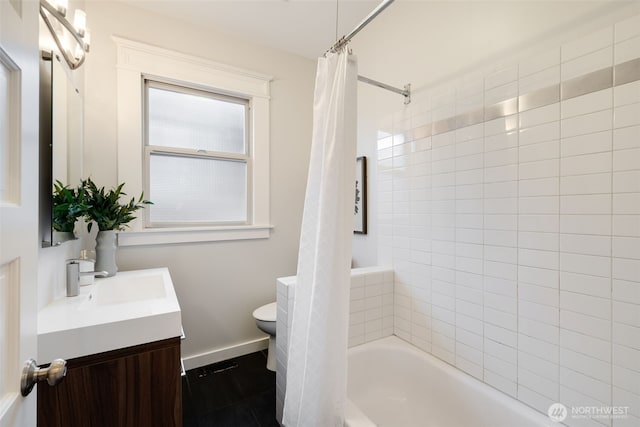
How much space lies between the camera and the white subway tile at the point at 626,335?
94 cm

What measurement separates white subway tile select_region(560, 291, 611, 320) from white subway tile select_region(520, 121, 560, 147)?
64cm

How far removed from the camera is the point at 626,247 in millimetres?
955

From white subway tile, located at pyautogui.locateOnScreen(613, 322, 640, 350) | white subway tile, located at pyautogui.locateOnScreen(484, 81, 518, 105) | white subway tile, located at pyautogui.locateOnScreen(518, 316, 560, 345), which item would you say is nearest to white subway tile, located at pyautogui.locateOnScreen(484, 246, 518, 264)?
white subway tile, located at pyautogui.locateOnScreen(518, 316, 560, 345)

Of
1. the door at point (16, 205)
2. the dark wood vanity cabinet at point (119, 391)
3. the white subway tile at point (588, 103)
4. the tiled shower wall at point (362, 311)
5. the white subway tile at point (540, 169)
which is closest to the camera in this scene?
the door at point (16, 205)

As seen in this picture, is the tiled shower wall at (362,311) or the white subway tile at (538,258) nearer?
the white subway tile at (538,258)

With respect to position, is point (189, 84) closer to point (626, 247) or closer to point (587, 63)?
point (587, 63)

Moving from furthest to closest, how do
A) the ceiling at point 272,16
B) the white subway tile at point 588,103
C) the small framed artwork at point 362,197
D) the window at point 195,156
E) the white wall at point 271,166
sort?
the small framed artwork at point 362,197
the window at point 195,156
the ceiling at point 272,16
the white wall at point 271,166
the white subway tile at point 588,103

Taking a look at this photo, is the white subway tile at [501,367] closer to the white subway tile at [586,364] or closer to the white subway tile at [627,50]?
the white subway tile at [586,364]

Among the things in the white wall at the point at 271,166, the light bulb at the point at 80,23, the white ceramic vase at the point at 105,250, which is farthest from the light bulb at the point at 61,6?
the white ceramic vase at the point at 105,250

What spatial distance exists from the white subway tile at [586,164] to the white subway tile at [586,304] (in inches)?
18.9

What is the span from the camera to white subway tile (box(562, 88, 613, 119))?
3.26 ft

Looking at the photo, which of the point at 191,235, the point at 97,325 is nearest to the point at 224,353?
the point at 191,235

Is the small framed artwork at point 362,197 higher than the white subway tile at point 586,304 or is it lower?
higher

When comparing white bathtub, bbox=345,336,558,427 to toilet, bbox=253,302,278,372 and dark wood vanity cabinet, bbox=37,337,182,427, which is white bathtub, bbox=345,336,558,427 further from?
dark wood vanity cabinet, bbox=37,337,182,427
